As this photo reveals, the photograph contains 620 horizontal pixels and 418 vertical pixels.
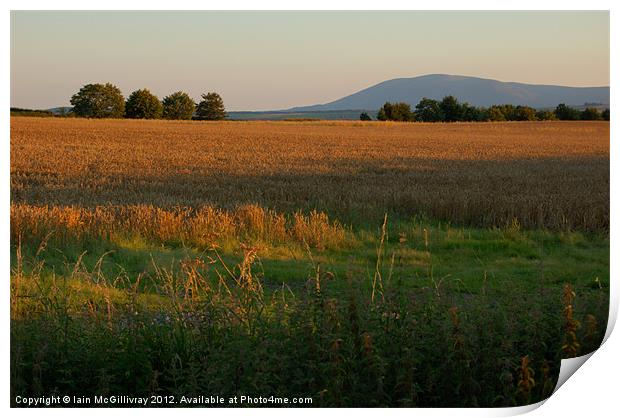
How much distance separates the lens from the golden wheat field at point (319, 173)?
13531mm

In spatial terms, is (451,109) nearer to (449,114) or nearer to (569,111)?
(449,114)

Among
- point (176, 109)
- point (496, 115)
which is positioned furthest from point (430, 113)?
point (176, 109)

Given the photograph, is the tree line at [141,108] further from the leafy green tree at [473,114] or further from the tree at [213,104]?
the leafy green tree at [473,114]

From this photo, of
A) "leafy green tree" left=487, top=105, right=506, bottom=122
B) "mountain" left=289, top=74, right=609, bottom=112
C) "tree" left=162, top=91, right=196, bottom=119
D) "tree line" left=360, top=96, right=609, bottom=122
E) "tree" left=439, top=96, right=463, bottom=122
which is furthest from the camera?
"tree" left=439, top=96, right=463, bottom=122

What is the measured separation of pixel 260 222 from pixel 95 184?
328 inches

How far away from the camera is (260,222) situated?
10.9 metres

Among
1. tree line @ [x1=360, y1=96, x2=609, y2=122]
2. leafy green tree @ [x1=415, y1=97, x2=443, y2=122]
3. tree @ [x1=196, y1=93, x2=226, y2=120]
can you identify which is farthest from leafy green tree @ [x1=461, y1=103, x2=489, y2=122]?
tree @ [x1=196, y1=93, x2=226, y2=120]

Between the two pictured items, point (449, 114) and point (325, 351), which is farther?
point (449, 114)

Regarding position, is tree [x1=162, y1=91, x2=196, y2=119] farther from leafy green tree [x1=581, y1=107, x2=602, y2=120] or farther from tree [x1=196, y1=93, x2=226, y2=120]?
leafy green tree [x1=581, y1=107, x2=602, y2=120]

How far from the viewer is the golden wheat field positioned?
1353 cm

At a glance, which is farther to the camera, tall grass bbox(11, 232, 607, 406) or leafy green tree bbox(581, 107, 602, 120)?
leafy green tree bbox(581, 107, 602, 120)

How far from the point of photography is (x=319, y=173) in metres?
21.6

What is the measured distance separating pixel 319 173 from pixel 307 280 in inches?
610

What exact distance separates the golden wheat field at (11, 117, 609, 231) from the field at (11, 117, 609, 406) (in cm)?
11
